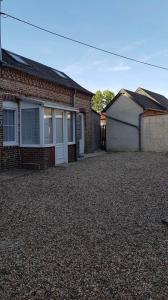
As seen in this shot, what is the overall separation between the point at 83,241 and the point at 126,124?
17.4m

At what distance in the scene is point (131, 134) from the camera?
21281 millimetres

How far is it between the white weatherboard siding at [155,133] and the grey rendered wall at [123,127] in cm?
54

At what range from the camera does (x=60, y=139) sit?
13820 mm

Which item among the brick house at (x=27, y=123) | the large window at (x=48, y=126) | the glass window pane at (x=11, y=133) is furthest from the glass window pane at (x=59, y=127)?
the glass window pane at (x=11, y=133)

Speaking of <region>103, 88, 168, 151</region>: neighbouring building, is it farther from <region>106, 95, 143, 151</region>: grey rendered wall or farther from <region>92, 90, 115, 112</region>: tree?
<region>92, 90, 115, 112</region>: tree

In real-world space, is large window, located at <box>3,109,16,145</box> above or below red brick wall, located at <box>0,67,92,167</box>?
below

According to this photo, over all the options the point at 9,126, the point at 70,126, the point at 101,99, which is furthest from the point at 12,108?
the point at 101,99

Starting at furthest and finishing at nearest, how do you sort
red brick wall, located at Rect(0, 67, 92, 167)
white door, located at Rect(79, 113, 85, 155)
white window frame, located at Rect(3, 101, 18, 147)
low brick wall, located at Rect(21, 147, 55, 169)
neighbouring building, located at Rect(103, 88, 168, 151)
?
1. neighbouring building, located at Rect(103, 88, 168, 151)
2. white door, located at Rect(79, 113, 85, 155)
3. low brick wall, located at Rect(21, 147, 55, 169)
4. white window frame, located at Rect(3, 101, 18, 147)
5. red brick wall, located at Rect(0, 67, 92, 167)

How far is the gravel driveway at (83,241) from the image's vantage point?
3.30 metres

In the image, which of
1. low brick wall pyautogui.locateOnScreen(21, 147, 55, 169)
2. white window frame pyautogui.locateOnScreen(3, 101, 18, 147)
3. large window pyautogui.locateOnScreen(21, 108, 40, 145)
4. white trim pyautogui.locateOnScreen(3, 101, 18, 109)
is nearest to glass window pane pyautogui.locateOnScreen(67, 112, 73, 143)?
low brick wall pyautogui.locateOnScreen(21, 147, 55, 169)

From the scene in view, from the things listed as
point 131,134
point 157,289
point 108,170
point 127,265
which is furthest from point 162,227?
point 131,134

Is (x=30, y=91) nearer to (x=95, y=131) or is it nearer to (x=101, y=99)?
(x=95, y=131)

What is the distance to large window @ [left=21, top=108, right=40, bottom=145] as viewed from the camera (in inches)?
471

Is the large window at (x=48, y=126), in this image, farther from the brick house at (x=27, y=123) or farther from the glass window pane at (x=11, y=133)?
the glass window pane at (x=11, y=133)
